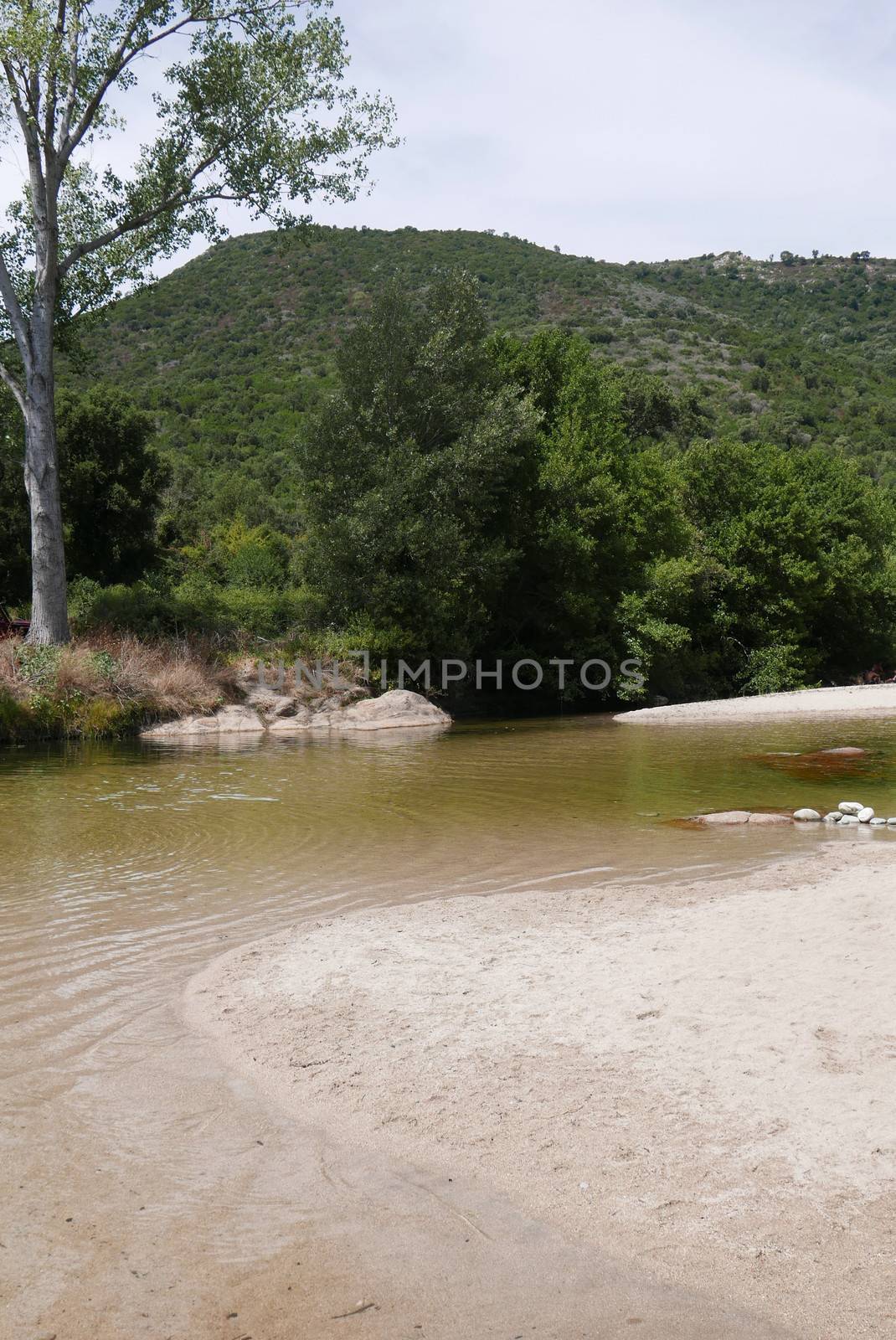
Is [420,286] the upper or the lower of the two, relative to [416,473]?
upper

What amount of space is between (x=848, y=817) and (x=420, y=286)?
73712mm

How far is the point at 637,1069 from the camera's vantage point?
4.29 m

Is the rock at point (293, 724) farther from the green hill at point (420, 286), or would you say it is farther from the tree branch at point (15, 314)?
the green hill at point (420, 286)

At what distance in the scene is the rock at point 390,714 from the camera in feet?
78.9

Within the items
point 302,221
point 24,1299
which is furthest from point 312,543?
point 24,1299

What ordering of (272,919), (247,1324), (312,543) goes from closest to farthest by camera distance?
(247,1324), (272,919), (312,543)

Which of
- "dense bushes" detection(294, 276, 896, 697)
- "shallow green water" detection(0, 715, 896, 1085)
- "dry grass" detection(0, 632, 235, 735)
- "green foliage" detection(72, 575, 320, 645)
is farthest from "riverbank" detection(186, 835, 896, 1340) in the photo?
"dense bushes" detection(294, 276, 896, 697)

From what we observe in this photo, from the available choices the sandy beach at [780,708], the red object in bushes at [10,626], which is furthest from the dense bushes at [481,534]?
the sandy beach at [780,708]

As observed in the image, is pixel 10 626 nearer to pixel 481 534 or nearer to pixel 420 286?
pixel 481 534

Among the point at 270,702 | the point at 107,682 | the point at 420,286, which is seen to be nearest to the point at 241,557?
the point at 270,702

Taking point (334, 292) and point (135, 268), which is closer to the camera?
point (135, 268)

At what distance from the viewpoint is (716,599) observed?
36719 millimetres

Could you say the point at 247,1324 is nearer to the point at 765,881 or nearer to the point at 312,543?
the point at 765,881

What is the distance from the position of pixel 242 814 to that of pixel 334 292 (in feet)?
290
